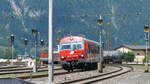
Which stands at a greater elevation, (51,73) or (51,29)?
(51,29)

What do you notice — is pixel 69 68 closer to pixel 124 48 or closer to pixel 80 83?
pixel 80 83

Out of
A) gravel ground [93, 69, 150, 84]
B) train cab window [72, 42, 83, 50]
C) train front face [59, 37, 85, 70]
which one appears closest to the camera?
gravel ground [93, 69, 150, 84]

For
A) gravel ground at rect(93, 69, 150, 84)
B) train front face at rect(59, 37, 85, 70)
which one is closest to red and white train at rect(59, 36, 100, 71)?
train front face at rect(59, 37, 85, 70)

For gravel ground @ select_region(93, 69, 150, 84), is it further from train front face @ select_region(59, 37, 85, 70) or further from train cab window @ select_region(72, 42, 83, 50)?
train cab window @ select_region(72, 42, 83, 50)

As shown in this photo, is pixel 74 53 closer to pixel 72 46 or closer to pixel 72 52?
pixel 72 52

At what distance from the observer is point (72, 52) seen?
144ft

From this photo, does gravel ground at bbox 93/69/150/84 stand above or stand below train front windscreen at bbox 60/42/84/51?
below

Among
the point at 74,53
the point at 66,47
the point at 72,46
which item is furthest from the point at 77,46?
the point at 66,47

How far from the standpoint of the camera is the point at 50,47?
17.2 meters

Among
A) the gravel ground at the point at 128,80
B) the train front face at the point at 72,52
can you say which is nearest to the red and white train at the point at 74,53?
the train front face at the point at 72,52

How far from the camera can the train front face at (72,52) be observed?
43.8 m

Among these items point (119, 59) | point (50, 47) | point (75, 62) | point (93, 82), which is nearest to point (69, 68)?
point (75, 62)

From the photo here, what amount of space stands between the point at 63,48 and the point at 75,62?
203 cm

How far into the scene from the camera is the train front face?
144 feet
